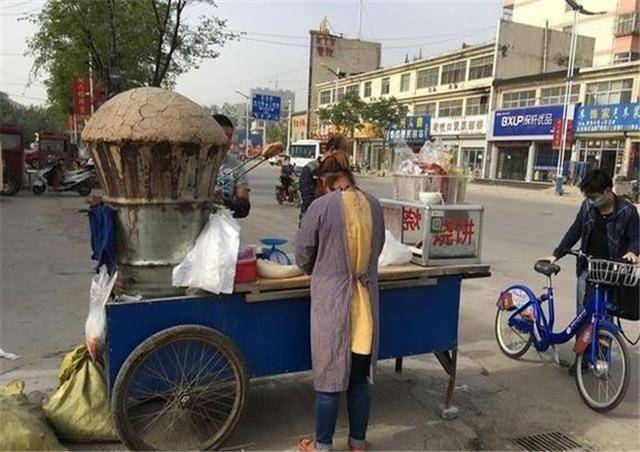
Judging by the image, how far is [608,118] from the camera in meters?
27.8

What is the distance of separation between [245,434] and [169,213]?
1.36 metres

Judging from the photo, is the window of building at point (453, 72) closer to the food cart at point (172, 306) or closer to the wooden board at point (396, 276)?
the wooden board at point (396, 276)

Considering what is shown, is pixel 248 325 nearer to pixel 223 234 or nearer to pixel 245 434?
pixel 223 234

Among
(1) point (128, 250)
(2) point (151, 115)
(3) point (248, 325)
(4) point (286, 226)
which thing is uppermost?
(2) point (151, 115)

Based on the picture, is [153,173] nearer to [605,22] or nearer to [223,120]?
[223,120]

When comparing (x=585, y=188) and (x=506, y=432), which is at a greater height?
(x=585, y=188)

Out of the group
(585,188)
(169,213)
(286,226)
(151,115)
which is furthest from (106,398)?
(286,226)

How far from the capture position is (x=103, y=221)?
286 centimetres

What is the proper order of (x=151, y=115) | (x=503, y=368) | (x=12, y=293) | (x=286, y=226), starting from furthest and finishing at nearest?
1. (x=286, y=226)
2. (x=12, y=293)
3. (x=503, y=368)
4. (x=151, y=115)

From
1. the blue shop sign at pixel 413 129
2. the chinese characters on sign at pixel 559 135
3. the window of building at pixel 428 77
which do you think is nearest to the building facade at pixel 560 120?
the chinese characters on sign at pixel 559 135

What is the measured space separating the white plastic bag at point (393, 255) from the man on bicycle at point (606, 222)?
1.67 m

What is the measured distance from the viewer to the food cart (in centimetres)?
274

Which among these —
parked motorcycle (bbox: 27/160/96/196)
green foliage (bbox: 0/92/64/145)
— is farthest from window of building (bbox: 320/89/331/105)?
parked motorcycle (bbox: 27/160/96/196)

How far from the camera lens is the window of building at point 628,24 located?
1500 inches
